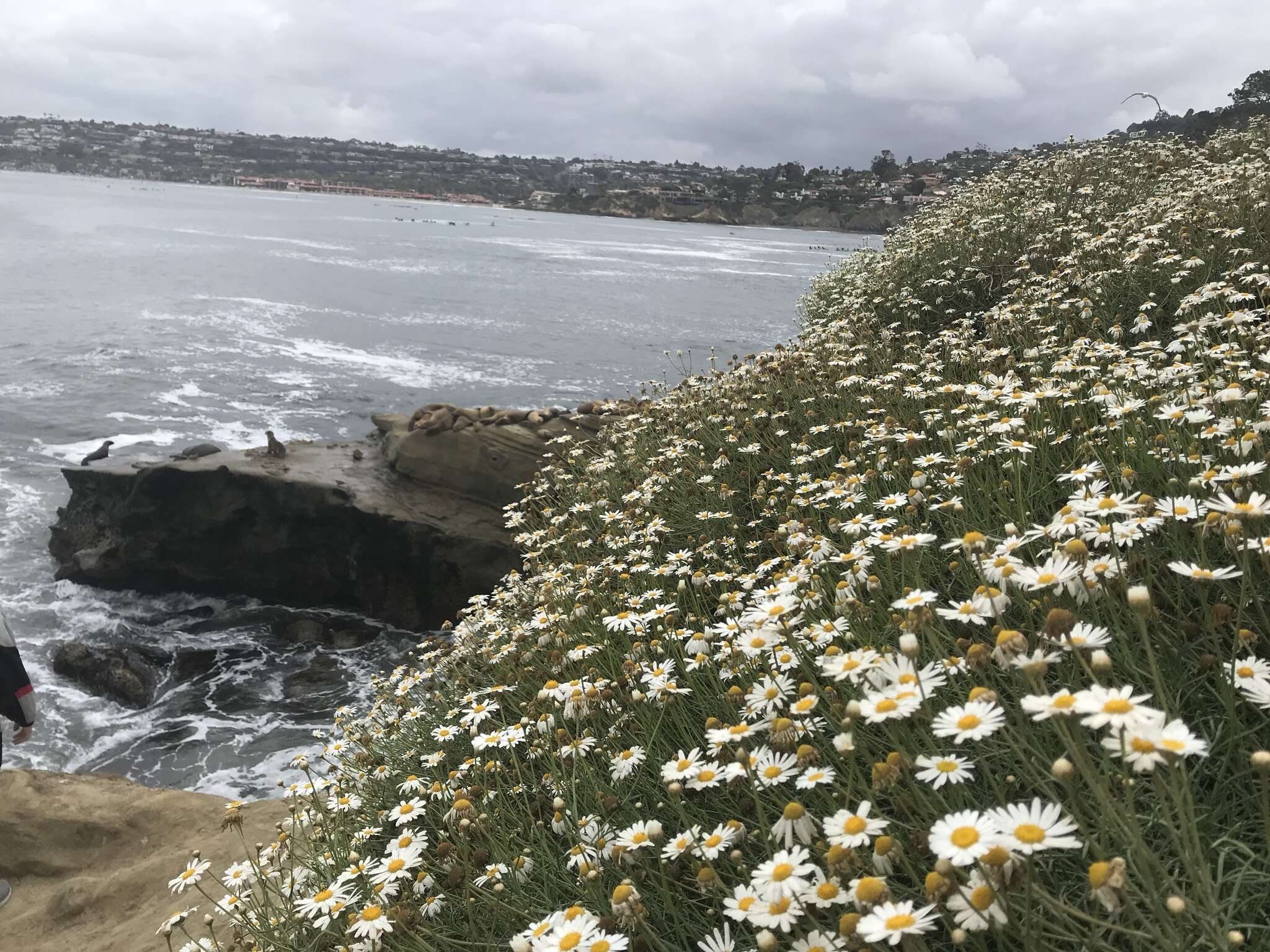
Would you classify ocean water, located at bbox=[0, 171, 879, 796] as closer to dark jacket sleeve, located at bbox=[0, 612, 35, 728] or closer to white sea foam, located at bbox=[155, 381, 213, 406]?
white sea foam, located at bbox=[155, 381, 213, 406]

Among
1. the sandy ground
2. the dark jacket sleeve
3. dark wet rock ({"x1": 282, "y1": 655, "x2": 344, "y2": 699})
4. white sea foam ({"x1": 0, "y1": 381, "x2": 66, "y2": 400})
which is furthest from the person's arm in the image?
white sea foam ({"x1": 0, "y1": 381, "x2": 66, "y2": 400})

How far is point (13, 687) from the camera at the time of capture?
6469 millimetres

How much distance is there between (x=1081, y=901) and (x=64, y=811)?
8.05 meters

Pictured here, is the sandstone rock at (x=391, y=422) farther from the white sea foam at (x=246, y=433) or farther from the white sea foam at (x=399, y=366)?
the white sea foam at (x=399, y=366)

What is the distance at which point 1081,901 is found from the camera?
2.17 m

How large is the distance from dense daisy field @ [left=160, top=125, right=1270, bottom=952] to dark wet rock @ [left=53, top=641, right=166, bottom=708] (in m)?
6.76

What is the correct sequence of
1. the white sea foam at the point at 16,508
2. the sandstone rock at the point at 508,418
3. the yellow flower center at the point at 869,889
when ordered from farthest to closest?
the white sea foam at the point at 16,508
the sandstone rock at the point at 508,418
the yellow flower center at the point at 869,889

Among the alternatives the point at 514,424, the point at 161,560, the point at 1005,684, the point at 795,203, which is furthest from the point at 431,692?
the point at 795,203

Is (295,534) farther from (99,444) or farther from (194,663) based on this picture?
(99,444)

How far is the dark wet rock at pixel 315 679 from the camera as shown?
460 inches

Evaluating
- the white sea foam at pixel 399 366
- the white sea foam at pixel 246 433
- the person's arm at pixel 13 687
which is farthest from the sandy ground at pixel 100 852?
the white sea foam at pixel 399 366

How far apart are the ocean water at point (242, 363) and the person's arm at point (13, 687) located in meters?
3.65

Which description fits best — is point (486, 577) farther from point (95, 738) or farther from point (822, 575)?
point (822, 575)

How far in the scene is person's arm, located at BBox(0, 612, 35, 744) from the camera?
21.1ft
